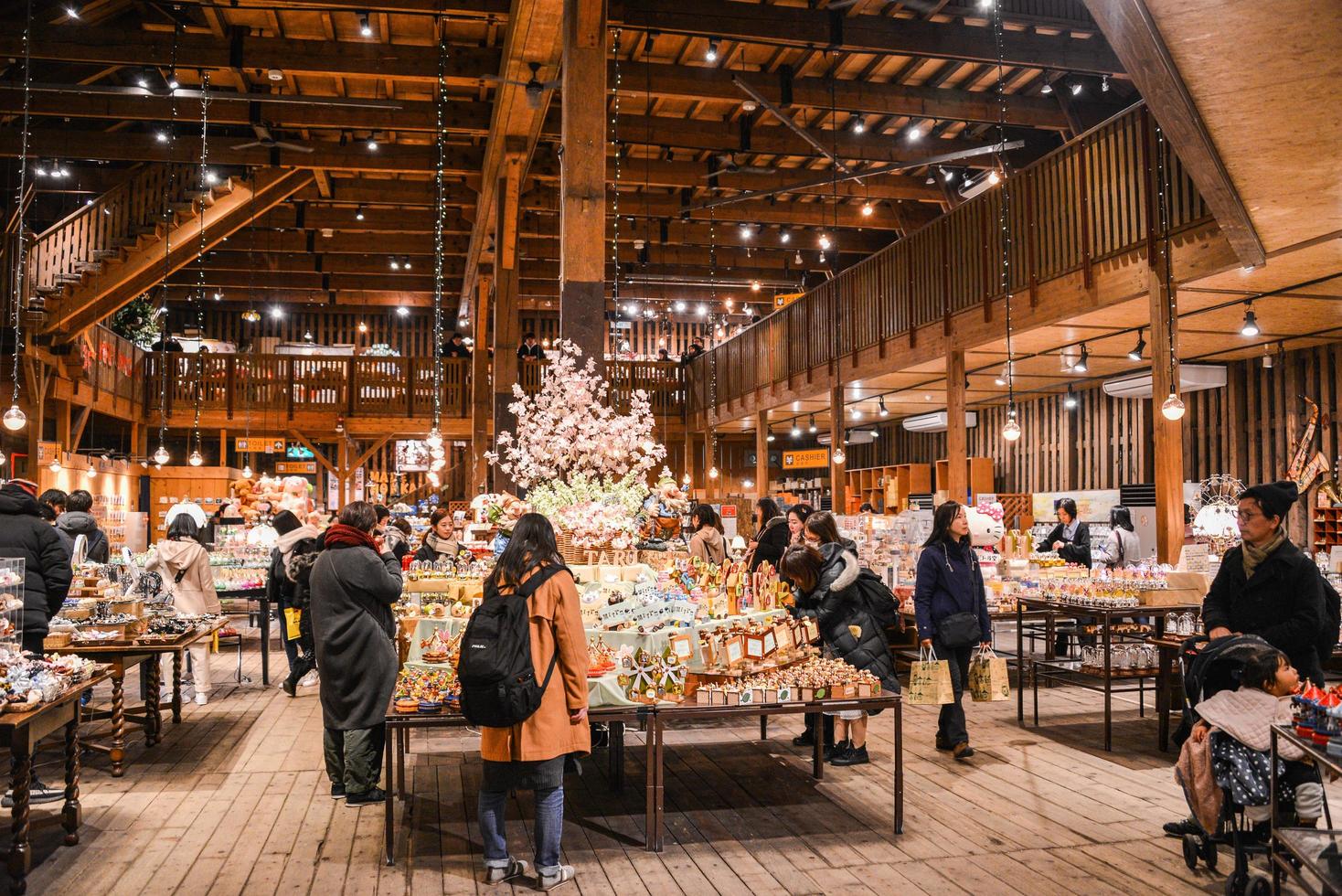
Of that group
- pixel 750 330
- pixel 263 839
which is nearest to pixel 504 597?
pixel 263 839

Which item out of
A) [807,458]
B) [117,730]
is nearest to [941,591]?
[117,730]

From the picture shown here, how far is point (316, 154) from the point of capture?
14.7 metres

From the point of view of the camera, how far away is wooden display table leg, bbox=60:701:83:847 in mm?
4207

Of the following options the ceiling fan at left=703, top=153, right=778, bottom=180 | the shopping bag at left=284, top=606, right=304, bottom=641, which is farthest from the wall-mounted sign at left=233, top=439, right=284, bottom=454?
the shopping bag at left=284, top=606, right=304, bottom=641

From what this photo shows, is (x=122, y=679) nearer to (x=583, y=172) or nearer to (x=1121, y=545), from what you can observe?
(x=583, y=172)

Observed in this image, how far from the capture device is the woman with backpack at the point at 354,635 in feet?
15.4

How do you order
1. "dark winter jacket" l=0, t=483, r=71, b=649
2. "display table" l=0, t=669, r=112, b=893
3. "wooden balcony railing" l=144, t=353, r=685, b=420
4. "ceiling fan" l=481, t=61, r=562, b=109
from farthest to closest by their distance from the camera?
"wooden balcony railing" l=144, t=353, r=685, b=420
"ceiling fan" l=481, t=61, r=562, b=109
"dark winter jacket" l=0, t=483, r=71, b=649
"display table" l=0, t=669, r=112, b=893

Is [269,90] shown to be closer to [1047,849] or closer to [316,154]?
[316,154]

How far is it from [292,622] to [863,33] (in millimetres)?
8780

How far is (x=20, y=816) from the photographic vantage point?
374cm

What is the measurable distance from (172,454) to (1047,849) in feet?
75.3

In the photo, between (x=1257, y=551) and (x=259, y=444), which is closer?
(x=1257, y=551)

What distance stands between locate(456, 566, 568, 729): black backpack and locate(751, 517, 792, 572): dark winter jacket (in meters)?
3.92

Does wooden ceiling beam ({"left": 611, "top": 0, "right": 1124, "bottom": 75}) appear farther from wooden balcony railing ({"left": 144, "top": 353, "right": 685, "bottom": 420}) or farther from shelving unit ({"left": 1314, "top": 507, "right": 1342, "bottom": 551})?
wooden balcony railing ({"left": 144, "top": 353, "right": 685, "bottom": 420})
